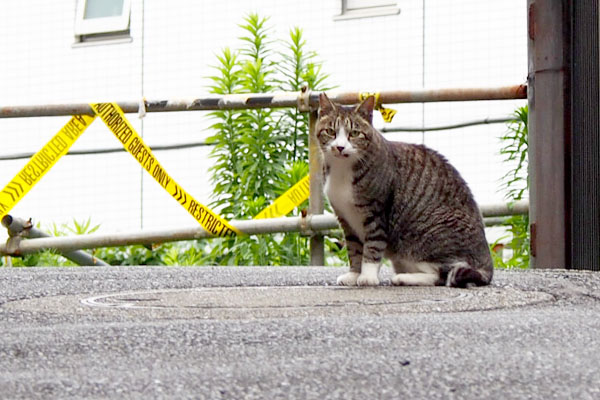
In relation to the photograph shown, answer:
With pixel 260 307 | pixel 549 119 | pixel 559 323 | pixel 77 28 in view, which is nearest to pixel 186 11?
pixel 77 28

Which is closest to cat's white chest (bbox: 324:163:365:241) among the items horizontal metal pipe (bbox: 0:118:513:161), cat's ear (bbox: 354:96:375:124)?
cat's ear (bbox: 354:96:375:124)

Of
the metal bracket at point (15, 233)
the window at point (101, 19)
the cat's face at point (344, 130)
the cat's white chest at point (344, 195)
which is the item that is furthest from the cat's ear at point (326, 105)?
Answer: the window at point (101, 19)

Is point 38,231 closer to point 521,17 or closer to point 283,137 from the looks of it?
point 283,137

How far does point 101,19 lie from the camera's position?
385 inches

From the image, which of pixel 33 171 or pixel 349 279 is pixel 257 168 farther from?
pixel 349 279

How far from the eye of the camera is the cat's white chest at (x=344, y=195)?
13.8 feet

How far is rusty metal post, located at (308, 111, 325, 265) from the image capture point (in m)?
6.01

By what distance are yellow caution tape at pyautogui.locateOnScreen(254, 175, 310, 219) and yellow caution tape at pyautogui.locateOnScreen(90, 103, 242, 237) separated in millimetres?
236

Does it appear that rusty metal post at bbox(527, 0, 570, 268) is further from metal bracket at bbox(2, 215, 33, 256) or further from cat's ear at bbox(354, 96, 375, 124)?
metal bracket at bbox(2, 215, 33, 256)

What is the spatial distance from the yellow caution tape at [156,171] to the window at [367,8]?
9.18ft

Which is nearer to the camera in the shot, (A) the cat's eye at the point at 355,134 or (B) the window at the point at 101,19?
(A) the cat's eye at the point at 355,134

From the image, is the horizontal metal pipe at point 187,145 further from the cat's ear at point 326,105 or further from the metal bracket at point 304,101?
the cat's ear at point 326,105

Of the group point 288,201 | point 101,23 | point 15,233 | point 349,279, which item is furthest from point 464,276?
point 101,23

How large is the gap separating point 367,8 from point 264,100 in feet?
8.80
